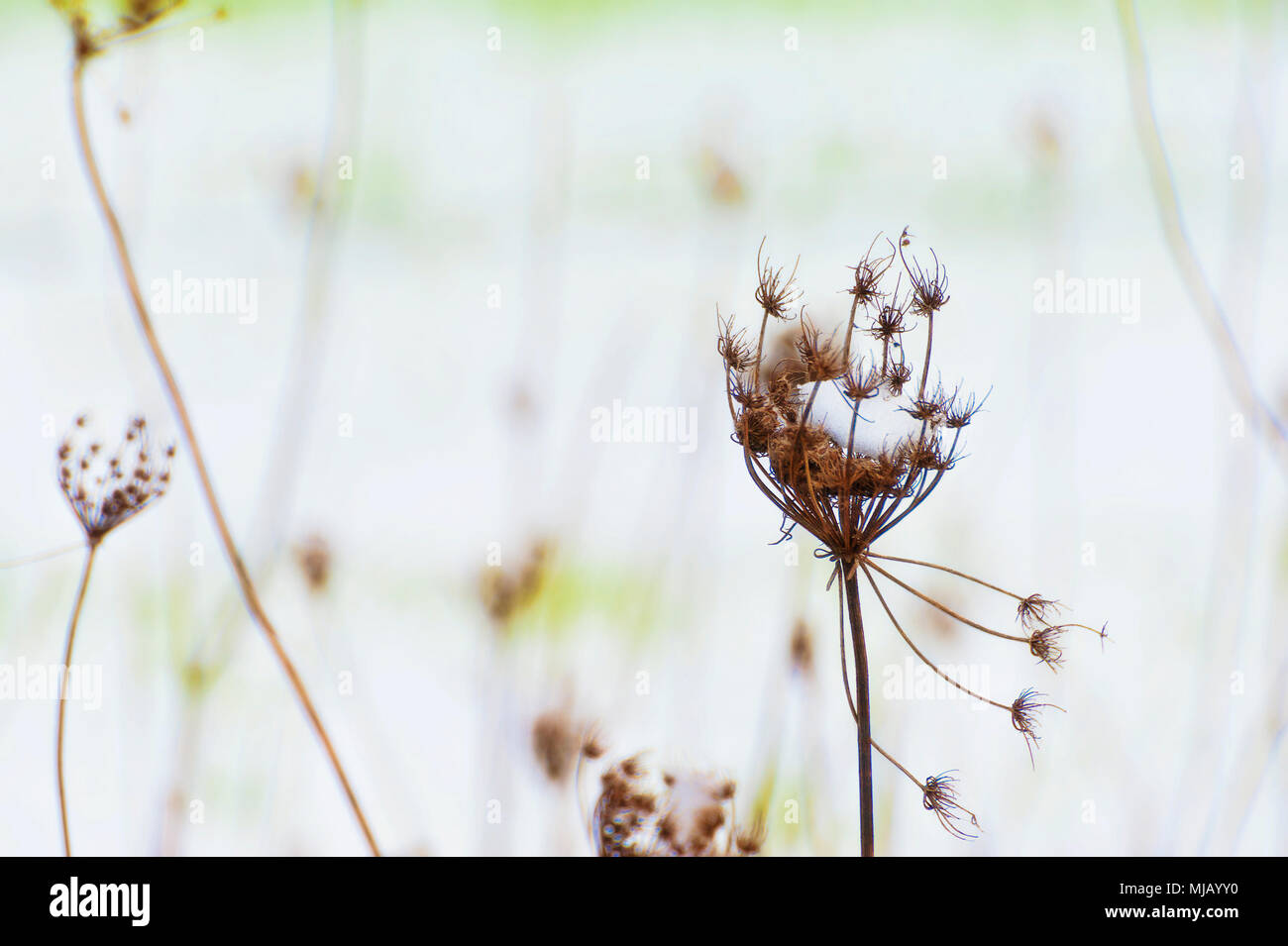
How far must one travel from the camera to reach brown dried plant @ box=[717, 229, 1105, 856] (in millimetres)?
1108

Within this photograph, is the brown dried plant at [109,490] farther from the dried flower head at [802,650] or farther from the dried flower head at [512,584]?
the dried flower head at [802,650]

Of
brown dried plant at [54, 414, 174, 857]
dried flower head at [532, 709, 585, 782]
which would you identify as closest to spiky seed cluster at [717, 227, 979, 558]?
A: dried flower head at [532, 709, 585, 782]

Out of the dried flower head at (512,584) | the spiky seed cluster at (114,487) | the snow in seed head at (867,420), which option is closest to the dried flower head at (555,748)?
the dried flower head at (512,584)

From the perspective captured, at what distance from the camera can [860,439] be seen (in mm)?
1189

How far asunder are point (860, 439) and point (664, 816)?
27.3 inches

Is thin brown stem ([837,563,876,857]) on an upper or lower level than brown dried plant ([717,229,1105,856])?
lower

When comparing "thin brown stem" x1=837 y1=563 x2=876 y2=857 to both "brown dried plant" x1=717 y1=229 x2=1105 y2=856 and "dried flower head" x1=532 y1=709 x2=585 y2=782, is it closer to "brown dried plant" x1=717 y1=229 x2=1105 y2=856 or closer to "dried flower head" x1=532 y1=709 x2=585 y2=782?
"brown dried plant" x1=717 y1=229 x2=1105 y2=856

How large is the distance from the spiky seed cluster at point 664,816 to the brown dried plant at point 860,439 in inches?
12.4

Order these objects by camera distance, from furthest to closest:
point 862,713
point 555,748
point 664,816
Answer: point 555,748 < point 664,816 < point 862,713

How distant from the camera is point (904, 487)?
110 cm

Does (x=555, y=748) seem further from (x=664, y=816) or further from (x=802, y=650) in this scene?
(x=802, y=650)

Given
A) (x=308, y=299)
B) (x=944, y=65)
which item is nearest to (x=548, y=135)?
(x=308, y=299)

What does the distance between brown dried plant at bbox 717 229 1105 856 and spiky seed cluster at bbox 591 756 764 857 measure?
0.31 m

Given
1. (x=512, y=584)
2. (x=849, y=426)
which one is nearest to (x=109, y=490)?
(x=512, y=584)
